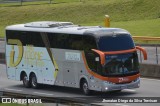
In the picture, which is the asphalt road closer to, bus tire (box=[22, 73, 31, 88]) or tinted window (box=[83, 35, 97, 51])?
bus tire (box=[22, 73, 31, 88])

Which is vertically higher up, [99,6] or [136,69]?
[99,6]

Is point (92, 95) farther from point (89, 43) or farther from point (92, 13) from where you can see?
point (92, 13)

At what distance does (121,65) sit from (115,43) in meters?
0.97

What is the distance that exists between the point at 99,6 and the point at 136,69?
40.9m

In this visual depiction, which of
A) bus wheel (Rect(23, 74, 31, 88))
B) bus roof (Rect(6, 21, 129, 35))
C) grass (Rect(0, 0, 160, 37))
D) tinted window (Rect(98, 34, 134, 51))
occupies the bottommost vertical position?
bus wheel (Rect(23, 74, 31, 88))

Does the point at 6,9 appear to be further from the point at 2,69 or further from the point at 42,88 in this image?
the point at 42,88

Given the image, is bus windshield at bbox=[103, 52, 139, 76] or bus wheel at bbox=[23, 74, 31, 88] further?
bus wheel at bbox=[23, 74, 31, 88]

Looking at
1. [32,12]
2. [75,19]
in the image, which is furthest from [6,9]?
[75,19]

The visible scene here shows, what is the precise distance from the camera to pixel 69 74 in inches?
1057

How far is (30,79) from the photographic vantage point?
29.7m

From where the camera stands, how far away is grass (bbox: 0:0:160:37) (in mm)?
59625

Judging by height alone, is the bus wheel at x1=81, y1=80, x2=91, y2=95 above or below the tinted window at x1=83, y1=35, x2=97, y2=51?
below

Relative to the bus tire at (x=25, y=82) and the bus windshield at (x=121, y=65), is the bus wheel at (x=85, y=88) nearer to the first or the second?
the bus windshield at (x=121, y=65)

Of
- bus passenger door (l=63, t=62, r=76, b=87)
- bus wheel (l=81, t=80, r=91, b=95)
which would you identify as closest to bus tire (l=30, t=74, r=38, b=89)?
bus passenger door (l=63, t=62, r=76, b=87)
